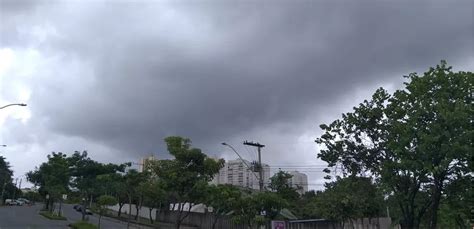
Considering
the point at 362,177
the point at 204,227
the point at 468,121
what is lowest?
the point at 204,227

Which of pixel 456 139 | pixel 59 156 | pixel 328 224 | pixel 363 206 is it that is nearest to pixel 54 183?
pixel 59 156

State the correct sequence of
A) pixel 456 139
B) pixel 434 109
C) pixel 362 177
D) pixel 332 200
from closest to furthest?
pixel 456 139 < pixel 434 109 < pixel 362 177 < pixel 332 200

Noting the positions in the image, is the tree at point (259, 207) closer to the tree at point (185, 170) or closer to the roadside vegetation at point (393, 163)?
the roadside vegetation at point (393, 163)

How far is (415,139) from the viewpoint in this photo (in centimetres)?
2264

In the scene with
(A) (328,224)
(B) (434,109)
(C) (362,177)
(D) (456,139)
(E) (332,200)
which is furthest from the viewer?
(A) (328,224)

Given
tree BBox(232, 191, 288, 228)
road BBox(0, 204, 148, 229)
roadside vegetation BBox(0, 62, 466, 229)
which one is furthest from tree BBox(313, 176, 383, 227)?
road BBox(0, 204, 148, 229)

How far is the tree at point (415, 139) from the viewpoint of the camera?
21062 millimetres

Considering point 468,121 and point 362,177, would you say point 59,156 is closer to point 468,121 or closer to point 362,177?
point 362,177

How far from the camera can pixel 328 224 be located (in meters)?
37.2

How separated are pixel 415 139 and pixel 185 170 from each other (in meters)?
11.2

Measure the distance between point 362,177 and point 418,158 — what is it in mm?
6502

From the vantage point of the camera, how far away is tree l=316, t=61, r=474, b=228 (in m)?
21.1

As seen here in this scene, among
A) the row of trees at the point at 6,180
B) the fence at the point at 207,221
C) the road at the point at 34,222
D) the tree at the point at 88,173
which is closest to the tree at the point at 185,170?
the road at the point at 34,222

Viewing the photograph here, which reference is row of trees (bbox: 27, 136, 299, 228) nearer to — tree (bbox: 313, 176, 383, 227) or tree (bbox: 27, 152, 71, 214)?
tree (bbox: 27, 152, 71, 214)
